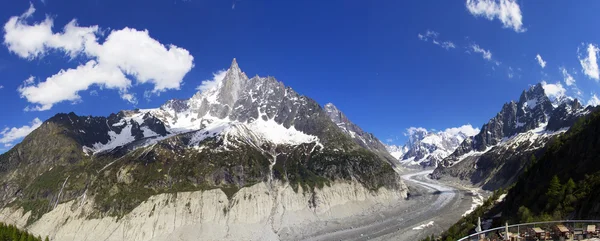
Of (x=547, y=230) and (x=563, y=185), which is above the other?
(x=563, y=185)

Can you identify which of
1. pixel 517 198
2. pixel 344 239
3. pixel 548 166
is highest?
pixel 548 166

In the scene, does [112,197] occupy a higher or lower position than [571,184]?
higher

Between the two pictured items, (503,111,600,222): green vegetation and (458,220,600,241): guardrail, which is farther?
(503,111,600,222): green vegetation

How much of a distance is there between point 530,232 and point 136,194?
7411 inches

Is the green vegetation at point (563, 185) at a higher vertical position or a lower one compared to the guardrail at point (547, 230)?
higher

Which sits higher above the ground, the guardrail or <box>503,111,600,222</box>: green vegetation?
<box>503,111,600,222</box>: green vegetation

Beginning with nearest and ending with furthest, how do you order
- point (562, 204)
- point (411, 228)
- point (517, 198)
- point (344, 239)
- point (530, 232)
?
point (530, 232) → point (562, 204) → point (517, 198) → point (344, 239) → point (411, 228)

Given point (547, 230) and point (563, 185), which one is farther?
point (563, 185)

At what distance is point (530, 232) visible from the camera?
98.8 feet

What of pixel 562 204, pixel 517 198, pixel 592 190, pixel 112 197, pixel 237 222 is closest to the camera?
pixel 592 190

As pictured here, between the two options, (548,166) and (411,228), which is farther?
(411,228)

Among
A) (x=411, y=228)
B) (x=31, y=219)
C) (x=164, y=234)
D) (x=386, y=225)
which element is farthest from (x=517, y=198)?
(x=31, y=219)

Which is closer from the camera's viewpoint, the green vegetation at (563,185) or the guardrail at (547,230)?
the guardrail at (547,230)

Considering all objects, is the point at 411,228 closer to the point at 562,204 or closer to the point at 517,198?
the point at 517,198
